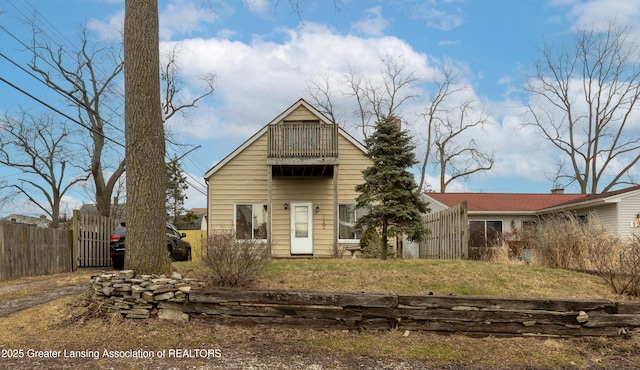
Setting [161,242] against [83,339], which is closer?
[83,339]

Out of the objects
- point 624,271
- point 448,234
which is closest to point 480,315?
point 624,271

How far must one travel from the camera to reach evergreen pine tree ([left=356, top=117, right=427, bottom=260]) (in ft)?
38.0

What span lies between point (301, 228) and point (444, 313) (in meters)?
11.5

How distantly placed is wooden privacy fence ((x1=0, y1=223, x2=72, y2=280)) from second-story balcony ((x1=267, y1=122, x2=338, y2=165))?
6547mm

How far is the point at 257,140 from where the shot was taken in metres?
17.9

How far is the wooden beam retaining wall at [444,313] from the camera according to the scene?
20.3ft

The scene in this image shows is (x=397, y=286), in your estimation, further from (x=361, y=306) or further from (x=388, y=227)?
(x=388, y=227)

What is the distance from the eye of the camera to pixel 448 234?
13273 millimetres

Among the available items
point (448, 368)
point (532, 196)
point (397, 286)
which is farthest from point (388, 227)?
point (532, 196)

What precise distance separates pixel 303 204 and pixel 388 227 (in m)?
5.64

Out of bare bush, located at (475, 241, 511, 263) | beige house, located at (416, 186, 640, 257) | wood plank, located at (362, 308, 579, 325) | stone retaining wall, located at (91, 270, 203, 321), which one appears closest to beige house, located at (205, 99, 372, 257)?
beige house, located at (416, 186, 640, 257)

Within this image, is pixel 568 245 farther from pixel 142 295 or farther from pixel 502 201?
pixel 502 201

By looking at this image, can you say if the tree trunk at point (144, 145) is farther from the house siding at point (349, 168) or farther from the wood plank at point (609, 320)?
the house siding at point (349, 168)

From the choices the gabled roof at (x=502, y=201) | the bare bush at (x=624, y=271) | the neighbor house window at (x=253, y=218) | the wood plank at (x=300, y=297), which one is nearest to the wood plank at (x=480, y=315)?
the wood plank at (x=300, y=297)
